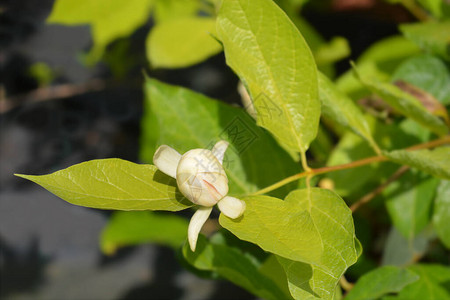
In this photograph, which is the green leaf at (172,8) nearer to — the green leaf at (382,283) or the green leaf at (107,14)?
the green leaf at (107,14)

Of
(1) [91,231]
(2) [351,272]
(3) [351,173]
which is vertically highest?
(3) [351,173]

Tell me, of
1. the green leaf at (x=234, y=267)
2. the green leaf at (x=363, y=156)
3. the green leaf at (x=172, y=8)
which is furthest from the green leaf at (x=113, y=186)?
the green leaf at (x=172, y=8)

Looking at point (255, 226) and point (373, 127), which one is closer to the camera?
point (255, 226)

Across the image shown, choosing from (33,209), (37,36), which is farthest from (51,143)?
(37,36)

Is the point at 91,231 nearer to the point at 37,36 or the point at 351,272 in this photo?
the point at 37,36

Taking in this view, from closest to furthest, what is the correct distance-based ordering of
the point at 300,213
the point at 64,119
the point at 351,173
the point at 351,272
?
the point at 300,213 → the point at 351,173 → the point at 351,272 → the point at 64,119

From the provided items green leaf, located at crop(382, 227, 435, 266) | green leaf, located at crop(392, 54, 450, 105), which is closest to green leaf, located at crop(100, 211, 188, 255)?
green leaf, located at crop(382, 227, 435, 266)
